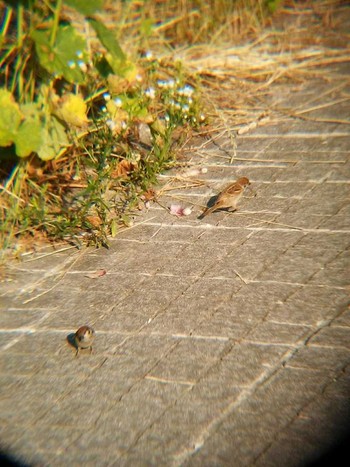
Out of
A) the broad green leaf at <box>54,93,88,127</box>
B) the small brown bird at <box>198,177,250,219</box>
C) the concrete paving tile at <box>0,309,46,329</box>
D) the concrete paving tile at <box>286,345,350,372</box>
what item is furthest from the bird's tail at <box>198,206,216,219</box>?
the concrete paving tile at <box>286,345,350,372</box>

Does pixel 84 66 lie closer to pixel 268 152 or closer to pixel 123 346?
pixel 268 152

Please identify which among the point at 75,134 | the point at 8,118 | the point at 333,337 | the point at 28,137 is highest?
the point at 8,118

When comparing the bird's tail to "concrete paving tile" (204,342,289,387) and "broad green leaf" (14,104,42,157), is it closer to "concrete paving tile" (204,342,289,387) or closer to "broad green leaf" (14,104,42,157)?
"broad green leaf" (14,104,42,157)

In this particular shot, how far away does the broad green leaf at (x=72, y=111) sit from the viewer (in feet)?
15.5

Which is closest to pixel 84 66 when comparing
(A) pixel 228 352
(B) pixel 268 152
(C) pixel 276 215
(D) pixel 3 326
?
(B) pixel 268 152

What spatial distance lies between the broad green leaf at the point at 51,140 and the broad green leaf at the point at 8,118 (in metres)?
0.22

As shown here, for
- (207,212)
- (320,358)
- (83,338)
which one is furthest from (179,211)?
(320,358)

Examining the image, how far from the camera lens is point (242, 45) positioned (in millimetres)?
7641

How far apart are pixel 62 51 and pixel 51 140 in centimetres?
62

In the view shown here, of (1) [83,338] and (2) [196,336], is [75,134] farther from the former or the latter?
(2) [196,336]

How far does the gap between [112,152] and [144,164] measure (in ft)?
0.93

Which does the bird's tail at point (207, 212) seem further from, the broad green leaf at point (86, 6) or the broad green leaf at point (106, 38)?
the broad green leaf at point (86, 6)

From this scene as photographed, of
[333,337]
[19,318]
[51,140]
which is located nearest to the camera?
[333,337]

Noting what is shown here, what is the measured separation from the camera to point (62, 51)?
4.58 m
